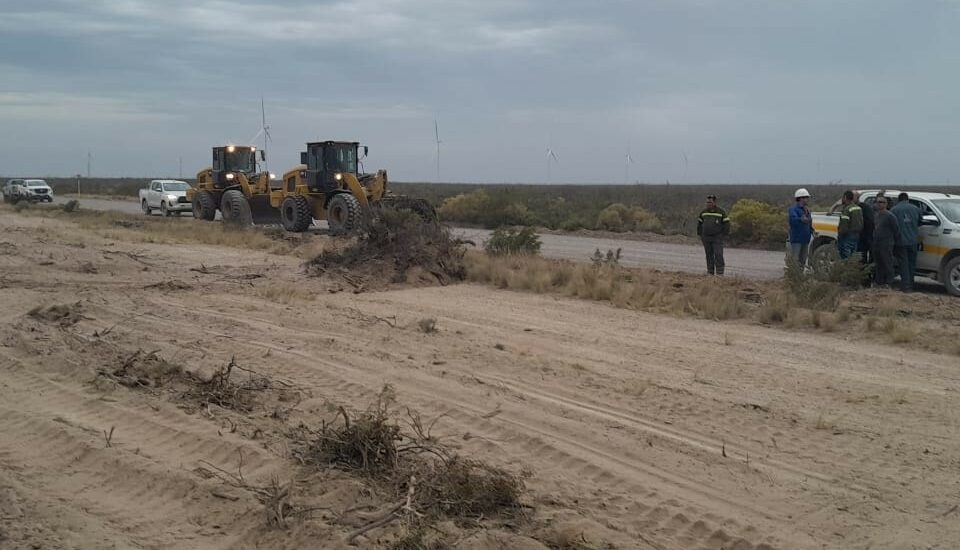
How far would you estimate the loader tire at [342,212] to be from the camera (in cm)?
2406

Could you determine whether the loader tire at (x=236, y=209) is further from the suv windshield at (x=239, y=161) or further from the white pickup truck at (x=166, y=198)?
the white pickup truck at (x=166, y=198)

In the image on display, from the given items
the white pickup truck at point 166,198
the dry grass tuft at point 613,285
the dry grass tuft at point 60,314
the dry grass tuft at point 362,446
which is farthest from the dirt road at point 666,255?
the white pickup truck at point 166,198

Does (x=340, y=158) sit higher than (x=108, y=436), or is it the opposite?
(x=340, y=158)

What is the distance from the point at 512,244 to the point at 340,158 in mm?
8998

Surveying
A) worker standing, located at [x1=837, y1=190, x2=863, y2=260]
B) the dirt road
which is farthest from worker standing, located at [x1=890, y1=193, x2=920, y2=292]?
the dirt road

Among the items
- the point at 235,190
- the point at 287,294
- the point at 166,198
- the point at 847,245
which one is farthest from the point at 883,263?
the point at 166,198

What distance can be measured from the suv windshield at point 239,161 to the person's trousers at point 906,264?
930 inches

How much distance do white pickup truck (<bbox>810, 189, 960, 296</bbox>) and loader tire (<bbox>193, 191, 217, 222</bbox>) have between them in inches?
920

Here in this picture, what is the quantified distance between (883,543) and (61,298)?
11.2 metres

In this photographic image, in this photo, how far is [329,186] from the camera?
85.3 ft

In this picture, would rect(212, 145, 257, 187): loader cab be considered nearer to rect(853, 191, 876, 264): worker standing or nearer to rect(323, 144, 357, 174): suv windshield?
rect(323, 144, 357, 174): suv windshield

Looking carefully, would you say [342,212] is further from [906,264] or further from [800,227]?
[906,264]

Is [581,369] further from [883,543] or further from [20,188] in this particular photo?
[20,188]

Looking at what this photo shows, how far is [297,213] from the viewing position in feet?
86.1
